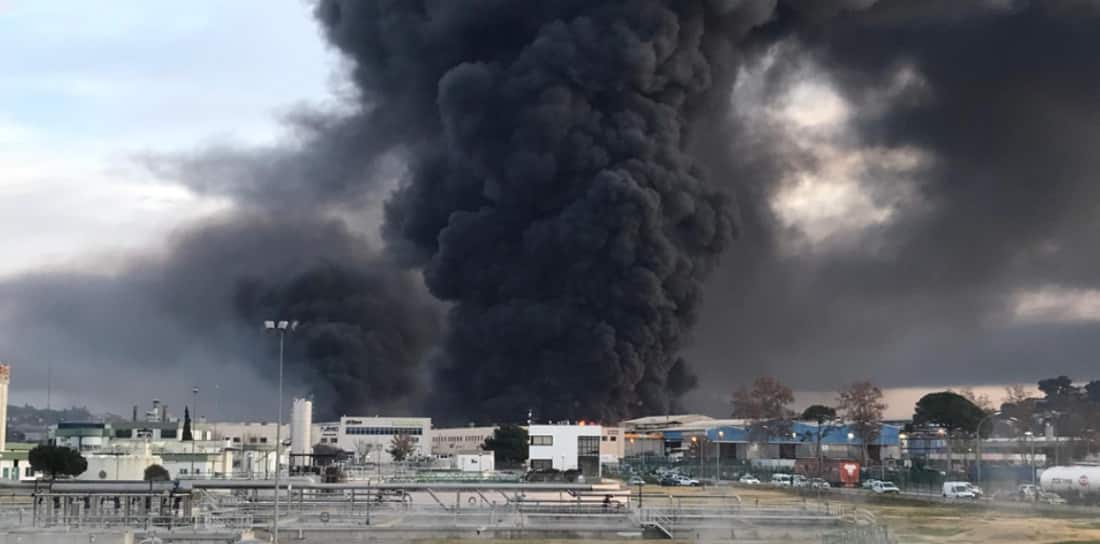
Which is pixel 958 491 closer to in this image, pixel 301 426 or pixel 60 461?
pixel 301 426

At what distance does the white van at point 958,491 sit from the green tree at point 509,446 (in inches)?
2099

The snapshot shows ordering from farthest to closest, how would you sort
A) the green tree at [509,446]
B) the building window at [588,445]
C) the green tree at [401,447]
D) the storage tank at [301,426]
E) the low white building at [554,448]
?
1. the green tree at [401,447]
2. the green tree at [509,446]
3. the building window at [588,445]
4. the low white building at [554,448]
5. the storage tank at [301,426]

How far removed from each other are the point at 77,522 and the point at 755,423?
97.1 meters

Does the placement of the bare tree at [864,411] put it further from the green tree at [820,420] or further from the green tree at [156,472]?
the green tree at [156,472]

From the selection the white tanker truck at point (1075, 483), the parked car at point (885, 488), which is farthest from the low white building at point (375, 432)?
the white tanker truck at point (1075, 483)

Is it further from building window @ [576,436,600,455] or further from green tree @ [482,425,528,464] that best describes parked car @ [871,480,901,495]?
green tree @ [482,425,528,464]

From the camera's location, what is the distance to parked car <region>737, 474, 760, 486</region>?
8875cm

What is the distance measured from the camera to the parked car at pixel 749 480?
88750 mm

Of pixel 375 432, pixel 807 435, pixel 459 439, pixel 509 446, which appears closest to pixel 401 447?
pixel 459 439

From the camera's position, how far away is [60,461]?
6956 centimetres

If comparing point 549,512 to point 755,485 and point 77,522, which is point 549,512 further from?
point 755,485

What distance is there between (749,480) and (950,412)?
60354 mm

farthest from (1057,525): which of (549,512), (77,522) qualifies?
(77,522)

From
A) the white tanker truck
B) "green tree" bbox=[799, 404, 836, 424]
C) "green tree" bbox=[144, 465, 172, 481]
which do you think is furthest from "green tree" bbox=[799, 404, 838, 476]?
"green tree" bbox=[144, 465, 172, 481]
